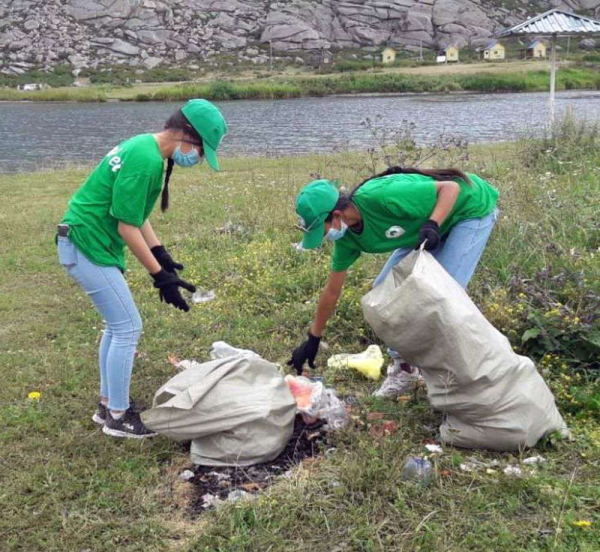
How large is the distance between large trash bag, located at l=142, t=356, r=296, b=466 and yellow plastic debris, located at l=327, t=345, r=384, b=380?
80 centimetres

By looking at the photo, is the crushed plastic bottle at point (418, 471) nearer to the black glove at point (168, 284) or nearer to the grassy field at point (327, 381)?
the grassy field at point (327, 381)

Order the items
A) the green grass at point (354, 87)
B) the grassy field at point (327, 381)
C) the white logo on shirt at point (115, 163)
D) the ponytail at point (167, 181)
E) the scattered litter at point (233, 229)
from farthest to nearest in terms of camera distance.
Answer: the green grass at point (354, 87), the scattered litter at point (233, 229), the ponytail at point (167, 181), the white logo on shirt at point (115, 163), the grassy field at point (327, 381)

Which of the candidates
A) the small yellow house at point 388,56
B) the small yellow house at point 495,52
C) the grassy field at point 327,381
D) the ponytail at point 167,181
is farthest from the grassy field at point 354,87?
the ponytail at point 167,181

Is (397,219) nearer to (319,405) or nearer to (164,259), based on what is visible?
(319,405)

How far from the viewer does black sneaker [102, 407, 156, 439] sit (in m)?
3.61

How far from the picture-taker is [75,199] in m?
3.36

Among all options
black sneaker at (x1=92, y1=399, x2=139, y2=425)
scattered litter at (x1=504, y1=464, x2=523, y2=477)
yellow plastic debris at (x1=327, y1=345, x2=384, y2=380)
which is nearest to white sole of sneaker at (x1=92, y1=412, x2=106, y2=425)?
black sneaker at (x1=92, y1=399, x2=139, y2=425)

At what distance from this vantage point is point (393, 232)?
3480 millimetres

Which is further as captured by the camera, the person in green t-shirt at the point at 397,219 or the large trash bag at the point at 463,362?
the person in green t-shirt at the point at 397,219

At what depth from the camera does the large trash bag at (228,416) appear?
323cm

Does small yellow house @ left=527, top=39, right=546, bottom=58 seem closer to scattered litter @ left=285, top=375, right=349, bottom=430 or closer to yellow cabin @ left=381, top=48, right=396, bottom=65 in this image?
yellow cabin @ left=381, top=48, right=396, bottom=65

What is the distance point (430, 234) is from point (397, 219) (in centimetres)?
20

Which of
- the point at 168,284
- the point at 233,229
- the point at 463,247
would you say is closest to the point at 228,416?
the point at 168,284

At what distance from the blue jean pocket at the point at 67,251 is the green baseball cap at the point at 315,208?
105 cm
